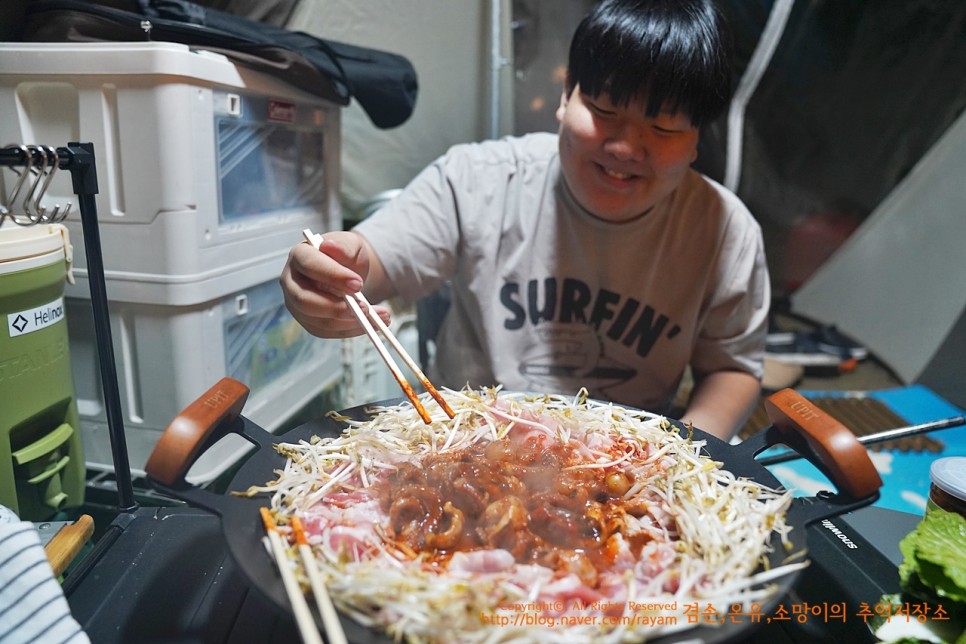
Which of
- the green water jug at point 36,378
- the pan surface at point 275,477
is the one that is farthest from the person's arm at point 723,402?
the green water jug at point 36,378

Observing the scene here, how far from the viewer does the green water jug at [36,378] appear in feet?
4.58

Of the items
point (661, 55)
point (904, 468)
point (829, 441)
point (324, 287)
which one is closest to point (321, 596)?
point (324, 287)

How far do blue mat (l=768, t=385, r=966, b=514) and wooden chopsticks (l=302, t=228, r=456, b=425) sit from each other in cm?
121

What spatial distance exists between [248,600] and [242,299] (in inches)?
49.8

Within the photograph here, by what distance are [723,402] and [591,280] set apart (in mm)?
564

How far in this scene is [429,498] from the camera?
1.07 m

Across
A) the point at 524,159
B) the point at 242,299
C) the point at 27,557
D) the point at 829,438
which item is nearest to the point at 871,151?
the point at 524,159

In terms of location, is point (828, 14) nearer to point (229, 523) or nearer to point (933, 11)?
point (933, 11)

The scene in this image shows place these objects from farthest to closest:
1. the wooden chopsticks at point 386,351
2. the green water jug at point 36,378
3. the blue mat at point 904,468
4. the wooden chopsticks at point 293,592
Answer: the blue mat at point 904,468, the green water jug at point 36,378, the wooden chopsticks at point 386,351, the wooden chopsticks at point 293,592

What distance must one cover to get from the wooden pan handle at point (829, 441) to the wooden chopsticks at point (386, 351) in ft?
2.17

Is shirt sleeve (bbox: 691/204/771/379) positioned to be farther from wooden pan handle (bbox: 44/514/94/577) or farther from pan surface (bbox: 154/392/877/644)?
wooden pan handle (bbox: 44/514/94/577)

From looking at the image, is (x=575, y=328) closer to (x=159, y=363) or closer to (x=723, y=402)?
(x=723, y=402)

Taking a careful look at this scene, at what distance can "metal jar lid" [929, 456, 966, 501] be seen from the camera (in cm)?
111

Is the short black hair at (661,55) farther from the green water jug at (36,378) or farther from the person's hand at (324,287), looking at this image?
the green water jug at (36,378)
